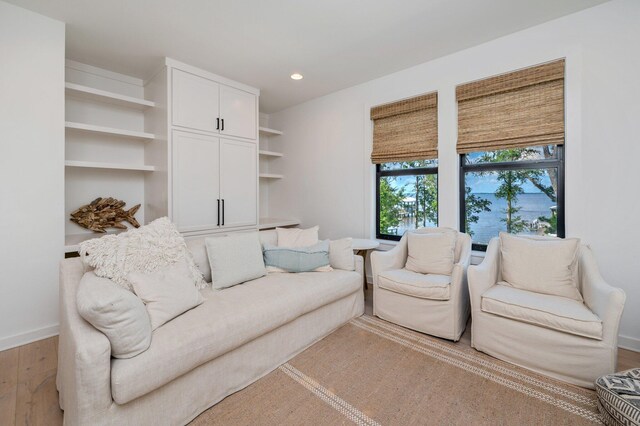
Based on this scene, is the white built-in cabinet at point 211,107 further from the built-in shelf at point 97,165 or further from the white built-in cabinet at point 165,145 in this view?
the built-in shelf at point 97,165

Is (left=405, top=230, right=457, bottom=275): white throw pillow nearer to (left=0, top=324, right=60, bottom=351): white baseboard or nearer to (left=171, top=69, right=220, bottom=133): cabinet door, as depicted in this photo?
(left=171, top=69, right=220, bottom=133): cabinet door

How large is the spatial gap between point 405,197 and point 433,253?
3.52ft

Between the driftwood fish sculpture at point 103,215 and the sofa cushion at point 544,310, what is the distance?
12.0 feet

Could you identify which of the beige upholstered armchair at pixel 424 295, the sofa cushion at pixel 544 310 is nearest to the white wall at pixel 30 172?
the beige upholstered armchair at pixel 424 295

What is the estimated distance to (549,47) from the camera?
2.41 m

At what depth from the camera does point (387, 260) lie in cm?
273

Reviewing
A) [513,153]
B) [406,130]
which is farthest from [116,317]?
[513,153]

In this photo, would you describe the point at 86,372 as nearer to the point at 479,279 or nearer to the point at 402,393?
the point at 402,393

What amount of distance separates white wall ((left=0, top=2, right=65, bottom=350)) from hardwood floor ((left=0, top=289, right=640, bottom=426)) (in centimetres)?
24

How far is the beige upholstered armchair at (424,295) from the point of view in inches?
89.2

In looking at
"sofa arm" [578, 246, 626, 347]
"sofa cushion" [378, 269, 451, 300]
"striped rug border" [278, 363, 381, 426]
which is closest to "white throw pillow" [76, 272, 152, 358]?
"striped rug border" [278, 363, 381, 426]

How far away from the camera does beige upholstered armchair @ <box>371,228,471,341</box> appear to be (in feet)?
7.43

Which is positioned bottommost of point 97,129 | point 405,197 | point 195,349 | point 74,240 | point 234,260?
point 195,349

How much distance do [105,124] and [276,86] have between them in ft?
6.63
